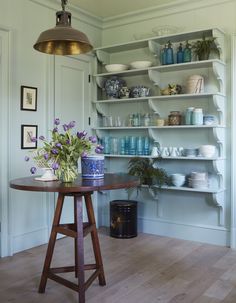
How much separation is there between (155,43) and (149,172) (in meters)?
1.53

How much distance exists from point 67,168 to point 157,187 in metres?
1.78

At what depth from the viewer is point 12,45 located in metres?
3.76

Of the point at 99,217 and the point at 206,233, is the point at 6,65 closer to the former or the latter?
the point at 99,217

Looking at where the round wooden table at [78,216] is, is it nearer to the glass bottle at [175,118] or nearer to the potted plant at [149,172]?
the potted plant at [149,172]

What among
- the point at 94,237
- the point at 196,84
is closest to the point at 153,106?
the point at 196,84

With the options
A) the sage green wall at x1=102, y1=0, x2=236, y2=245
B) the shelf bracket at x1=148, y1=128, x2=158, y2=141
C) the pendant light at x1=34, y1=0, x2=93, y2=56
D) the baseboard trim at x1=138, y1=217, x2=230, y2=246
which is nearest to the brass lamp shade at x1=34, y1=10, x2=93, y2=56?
the pendant light at x1=34, y1=0, x2=93, y2=56

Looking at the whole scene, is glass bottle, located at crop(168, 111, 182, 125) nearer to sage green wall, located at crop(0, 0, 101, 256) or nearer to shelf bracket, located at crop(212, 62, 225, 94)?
shelf bracket, located at crop(212, 62, 225, 94)

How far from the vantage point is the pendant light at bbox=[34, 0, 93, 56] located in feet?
8.09

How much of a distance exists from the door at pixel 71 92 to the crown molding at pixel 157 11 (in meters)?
0.60

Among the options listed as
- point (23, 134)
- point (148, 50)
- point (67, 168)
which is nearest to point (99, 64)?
point (148, 50)

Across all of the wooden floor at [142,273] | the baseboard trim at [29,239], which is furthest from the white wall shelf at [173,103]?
the baseboard trim at [29,239]

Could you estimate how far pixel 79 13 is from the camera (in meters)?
4.55

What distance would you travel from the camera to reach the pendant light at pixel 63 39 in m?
2.47

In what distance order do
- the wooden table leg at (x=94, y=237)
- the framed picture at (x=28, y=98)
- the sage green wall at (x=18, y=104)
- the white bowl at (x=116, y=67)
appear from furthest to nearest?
1. the white bowl at (x=116, y=67)
2. the framed picture at (x=28, y=98)
3. the sage green wall at (x=18, y=104)
4. the wooden table leg at (x=94, y=237)
